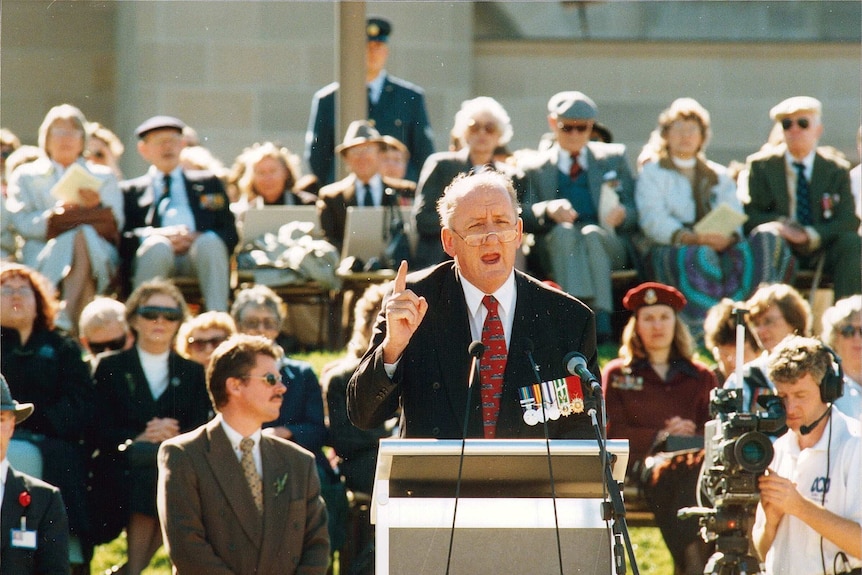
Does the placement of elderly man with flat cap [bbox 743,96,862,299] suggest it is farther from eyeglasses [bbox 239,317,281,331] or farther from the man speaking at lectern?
the man speaking at lectern

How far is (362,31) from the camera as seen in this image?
33.3ft

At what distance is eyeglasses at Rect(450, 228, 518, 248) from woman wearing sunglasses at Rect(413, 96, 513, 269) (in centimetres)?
443

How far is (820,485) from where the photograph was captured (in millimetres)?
6027

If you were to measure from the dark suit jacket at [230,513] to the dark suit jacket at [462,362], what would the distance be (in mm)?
1797

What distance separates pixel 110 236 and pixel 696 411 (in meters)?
3.89

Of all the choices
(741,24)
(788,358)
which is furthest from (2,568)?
(741,24)

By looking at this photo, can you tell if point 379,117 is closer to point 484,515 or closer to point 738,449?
point 738,449

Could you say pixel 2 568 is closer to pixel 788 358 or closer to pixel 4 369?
pixel 4 369

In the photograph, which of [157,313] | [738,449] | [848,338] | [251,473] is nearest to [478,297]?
[738,449]

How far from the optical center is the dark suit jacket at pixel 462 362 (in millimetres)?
4617

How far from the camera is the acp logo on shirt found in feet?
19.7

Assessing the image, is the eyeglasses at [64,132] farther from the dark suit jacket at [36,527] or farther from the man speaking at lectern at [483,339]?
the man speaking at lectern at [483,339]

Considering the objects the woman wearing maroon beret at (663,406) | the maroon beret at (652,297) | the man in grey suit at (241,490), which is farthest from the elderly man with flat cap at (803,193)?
the man in grey suit at (241,490)

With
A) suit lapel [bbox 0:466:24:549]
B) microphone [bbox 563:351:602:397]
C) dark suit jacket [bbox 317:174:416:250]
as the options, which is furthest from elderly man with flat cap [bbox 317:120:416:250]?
microphone [bbox 563:351:602:397]
